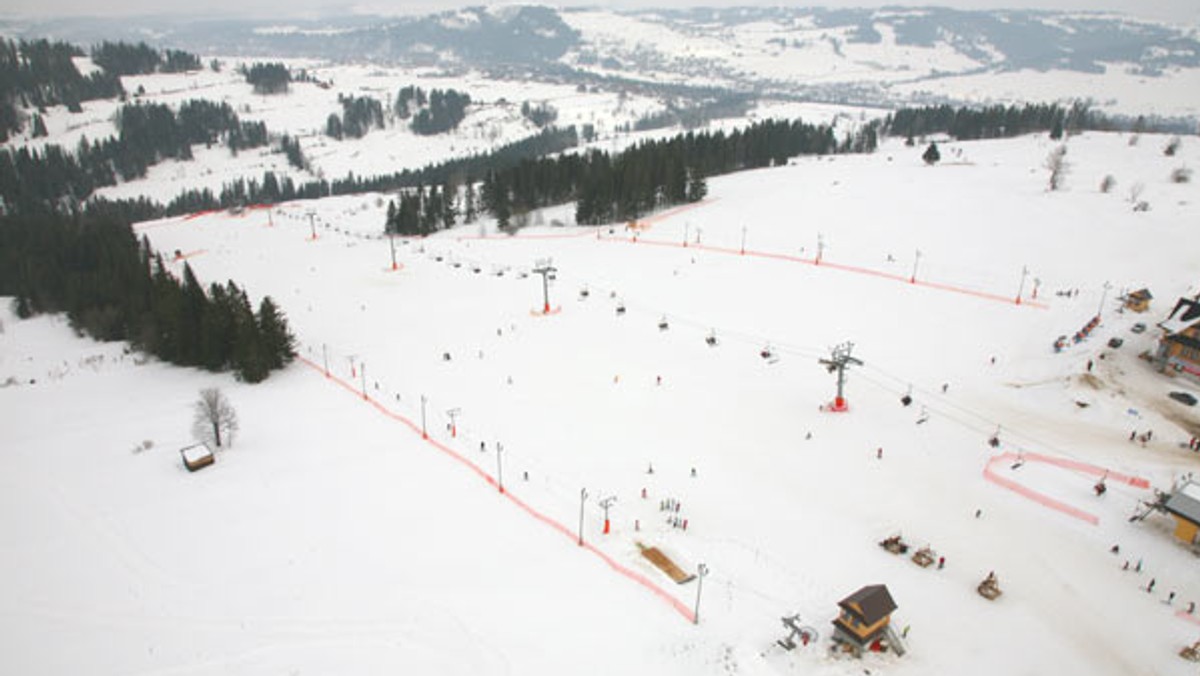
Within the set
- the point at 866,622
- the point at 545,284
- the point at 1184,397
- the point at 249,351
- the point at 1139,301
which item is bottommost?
the point at 249,351

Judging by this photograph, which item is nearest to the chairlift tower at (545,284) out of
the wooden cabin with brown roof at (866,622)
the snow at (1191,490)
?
the wooden cabin with brown roof at (866,622)

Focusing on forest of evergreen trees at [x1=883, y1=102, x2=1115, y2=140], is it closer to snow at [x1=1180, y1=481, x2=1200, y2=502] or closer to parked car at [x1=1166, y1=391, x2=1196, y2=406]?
parked car at [x1=1166, y1=391, x2=1196, y2=406]

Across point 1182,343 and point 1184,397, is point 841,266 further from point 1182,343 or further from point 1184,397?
point 1184,397

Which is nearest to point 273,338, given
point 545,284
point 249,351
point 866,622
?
point 249,351

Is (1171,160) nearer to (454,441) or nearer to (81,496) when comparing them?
(454,441)

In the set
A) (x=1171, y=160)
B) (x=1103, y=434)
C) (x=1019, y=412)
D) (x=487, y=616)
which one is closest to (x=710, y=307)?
(x=1019, y=412)

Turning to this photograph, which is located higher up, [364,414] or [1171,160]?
[1171,160]
